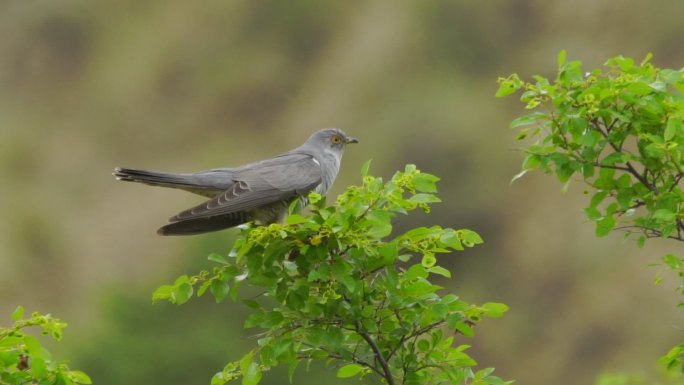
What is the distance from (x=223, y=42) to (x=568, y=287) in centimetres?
2868

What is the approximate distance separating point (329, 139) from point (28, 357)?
4026 millimetres

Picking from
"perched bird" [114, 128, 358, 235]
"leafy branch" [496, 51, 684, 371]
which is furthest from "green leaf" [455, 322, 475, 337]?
"perched bird" [114, 128, 358, 235]

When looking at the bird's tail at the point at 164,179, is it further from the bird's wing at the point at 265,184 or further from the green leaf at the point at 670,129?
the green leaf at the point at 670,129

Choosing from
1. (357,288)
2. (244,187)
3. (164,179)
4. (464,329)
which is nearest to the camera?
(357,288)

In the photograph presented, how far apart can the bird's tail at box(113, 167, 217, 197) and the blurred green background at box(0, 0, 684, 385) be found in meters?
18.1

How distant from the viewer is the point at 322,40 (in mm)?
59250

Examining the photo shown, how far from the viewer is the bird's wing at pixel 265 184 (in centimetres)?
707

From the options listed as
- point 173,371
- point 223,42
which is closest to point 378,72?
point 223,42

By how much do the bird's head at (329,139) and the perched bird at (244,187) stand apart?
345mm

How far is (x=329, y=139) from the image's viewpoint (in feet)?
28.0

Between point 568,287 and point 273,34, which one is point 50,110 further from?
point 568,287

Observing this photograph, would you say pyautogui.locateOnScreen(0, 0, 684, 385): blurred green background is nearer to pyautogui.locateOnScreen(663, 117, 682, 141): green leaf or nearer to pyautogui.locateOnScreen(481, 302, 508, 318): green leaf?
pyautogui.locateOnScreen(663, 117, 682, 141): green leaf

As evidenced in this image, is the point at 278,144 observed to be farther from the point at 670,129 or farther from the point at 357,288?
the point at 357,288

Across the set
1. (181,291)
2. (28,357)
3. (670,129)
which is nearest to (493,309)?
(670,129)
